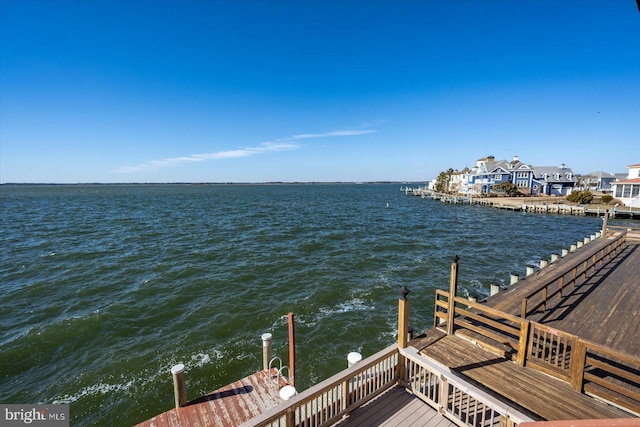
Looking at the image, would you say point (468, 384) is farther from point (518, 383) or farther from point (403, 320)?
point (518, 383)

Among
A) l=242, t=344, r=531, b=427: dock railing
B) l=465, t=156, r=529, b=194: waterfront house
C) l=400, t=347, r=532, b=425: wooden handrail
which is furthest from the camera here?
l=465, t=156, r=529, b=194: waterfront house

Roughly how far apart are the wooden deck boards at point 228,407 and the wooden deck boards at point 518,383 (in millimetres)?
4250

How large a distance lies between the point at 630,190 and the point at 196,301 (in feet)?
215

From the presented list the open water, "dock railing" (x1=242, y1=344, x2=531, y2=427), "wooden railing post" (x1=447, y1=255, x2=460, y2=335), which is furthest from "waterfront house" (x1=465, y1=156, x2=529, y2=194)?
"dock railing" (x1=242, y1=344, x2=531, y2=427)

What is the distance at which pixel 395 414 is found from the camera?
560 cm

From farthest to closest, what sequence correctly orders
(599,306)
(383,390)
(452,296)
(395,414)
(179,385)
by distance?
(599,306), (452,296), (179,385), (383,390), (395,414)

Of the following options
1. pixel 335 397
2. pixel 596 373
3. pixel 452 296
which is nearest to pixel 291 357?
pixel 335 397

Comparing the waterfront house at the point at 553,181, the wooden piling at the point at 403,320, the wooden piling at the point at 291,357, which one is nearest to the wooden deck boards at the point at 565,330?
the wooden piling at the point at 403,320

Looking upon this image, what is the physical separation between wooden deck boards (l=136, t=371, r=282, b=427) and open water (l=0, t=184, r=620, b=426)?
1.76 meters

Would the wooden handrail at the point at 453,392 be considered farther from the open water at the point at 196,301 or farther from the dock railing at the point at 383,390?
the open water at the point at 196,301

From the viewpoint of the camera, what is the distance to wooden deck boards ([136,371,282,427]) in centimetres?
665

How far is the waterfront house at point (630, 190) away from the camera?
44.6 meters

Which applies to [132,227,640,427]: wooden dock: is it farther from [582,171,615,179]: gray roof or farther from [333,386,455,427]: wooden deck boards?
[582,171,615,179]: gray roof

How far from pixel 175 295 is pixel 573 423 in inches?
659
